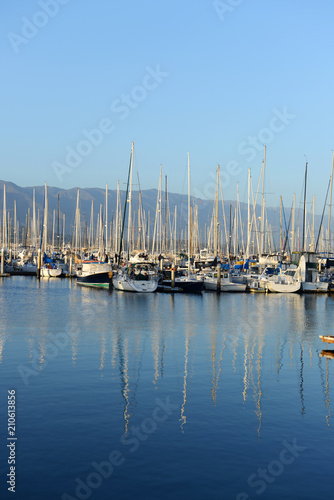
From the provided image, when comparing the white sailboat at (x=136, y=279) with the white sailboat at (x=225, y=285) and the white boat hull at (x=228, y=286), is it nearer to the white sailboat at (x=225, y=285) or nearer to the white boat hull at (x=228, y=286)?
the white sailboat at (x=225, y=285)

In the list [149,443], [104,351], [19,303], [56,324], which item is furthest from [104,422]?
[19,303]

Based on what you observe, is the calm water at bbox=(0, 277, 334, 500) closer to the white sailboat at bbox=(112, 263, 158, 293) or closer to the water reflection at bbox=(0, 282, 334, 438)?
the water reflection at bbox=(0, 282, 334, 438)

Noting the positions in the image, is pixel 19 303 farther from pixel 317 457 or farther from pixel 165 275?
pixel 317 457

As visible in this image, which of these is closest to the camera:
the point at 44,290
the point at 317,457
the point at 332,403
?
the point at 317,457

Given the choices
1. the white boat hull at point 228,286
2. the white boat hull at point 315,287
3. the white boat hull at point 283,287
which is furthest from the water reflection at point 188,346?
the white boat hull at point 315,287

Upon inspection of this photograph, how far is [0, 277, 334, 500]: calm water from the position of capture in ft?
52.6

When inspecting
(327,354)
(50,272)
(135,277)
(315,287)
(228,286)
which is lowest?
(50,272)

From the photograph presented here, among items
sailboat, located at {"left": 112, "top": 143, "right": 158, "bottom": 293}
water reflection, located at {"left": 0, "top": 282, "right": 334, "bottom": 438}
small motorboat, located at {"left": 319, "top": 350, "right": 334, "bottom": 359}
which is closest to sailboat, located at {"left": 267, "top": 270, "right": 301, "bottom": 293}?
water reflection, located at {"left": 0, "top": 282, "right": 334, "bottom": 438}

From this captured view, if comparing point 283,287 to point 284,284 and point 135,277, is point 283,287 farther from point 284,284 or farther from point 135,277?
point 135,277

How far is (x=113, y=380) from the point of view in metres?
26.4

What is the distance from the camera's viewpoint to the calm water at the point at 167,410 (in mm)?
16031

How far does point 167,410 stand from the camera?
22.1 meters

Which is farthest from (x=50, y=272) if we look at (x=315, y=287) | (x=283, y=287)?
(x=315, y=287)

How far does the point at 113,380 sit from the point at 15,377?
4.09m
